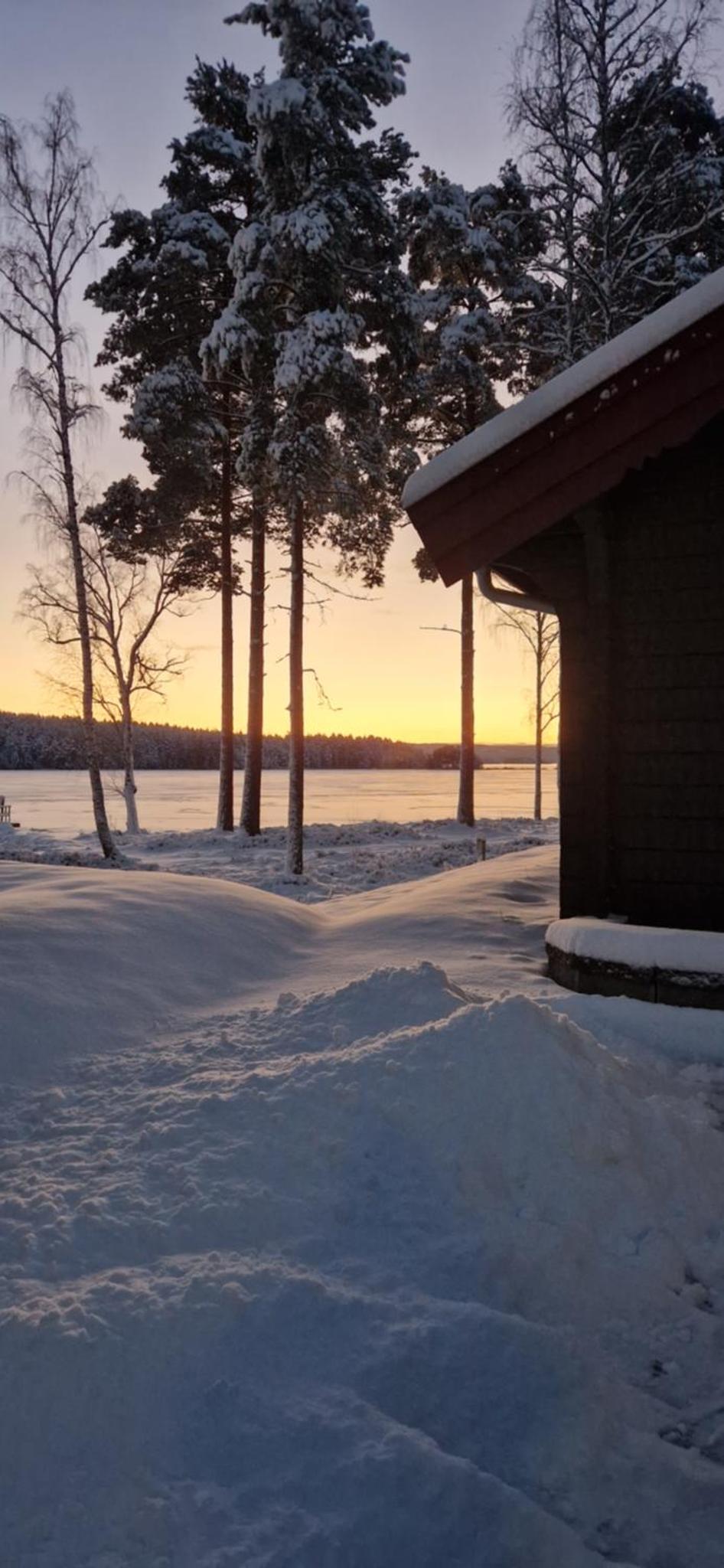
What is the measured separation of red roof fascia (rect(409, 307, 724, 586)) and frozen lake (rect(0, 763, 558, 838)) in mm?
18385

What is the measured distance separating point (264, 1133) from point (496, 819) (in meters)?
21.5

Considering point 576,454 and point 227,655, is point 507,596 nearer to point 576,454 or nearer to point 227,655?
point 576,454

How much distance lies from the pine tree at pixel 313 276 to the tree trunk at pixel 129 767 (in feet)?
30.7

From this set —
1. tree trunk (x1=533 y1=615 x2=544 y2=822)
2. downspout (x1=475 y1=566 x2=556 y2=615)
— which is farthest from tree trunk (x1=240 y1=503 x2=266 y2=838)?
downspout (x1=475 y1=566 x2=556 y2=615)

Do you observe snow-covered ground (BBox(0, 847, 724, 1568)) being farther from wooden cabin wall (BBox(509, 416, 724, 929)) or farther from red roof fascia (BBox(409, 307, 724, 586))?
red roof fascia (BBox(409, 307, 724, 586))

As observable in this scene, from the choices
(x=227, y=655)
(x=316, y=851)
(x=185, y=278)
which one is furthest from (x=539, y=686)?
(x=185, y=278)

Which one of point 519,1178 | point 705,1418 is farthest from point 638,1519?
point 519,1178

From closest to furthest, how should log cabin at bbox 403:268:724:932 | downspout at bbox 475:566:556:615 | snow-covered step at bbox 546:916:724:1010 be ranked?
snow-covered step at bbox 546:916:724:1010 → log cabin at bbox 403:268:724:932 → downspout at bbox 475:566:556:615

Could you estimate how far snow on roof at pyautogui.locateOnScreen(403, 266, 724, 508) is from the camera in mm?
4805

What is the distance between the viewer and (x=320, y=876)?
14766 millimetres

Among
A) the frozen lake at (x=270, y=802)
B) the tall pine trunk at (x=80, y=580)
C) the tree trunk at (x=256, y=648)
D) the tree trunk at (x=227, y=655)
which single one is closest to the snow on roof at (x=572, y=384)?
the tall pine trunk at (x=80, y=580)

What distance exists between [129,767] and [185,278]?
12.7 metres

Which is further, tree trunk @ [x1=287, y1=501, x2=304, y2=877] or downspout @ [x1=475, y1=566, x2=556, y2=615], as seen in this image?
tree trunk @ [x1=287, y1=501, x2=304, y2=877]

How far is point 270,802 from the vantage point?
34031mm
